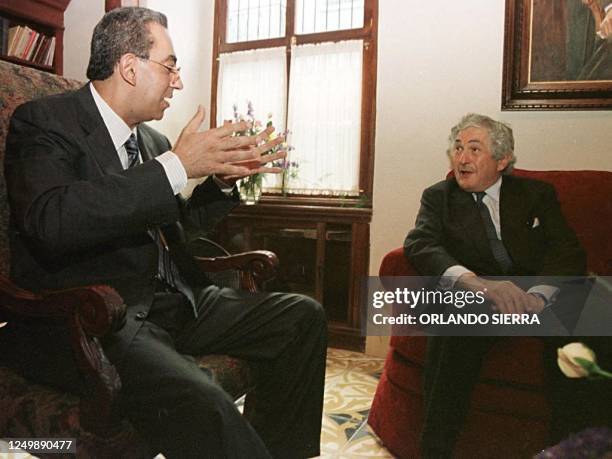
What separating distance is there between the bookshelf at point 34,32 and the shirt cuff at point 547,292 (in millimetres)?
2765

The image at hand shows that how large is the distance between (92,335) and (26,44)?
255 cm

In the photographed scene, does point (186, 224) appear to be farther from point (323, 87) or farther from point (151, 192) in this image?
point (323, 87)

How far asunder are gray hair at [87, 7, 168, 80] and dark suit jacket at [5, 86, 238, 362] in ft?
Answer: 0.23

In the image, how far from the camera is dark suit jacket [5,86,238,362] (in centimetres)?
101

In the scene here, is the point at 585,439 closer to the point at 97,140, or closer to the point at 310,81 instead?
the point at 97,140

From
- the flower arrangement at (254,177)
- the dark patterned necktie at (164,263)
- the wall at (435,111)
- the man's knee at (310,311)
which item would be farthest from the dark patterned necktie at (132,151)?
the wall at (435,111)

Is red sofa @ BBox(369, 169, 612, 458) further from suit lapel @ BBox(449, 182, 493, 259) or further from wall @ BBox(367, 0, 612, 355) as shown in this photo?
wall @ BBox(367, 0, 612, 355)

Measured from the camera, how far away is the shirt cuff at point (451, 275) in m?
1.67

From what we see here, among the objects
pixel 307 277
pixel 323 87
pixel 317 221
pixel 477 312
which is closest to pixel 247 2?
pixel 323 87

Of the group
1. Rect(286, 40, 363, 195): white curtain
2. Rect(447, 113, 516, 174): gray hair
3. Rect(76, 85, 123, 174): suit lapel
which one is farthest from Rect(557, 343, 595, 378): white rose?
Rect(286, 40, 363, 195): white curtain

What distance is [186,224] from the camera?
1.48 meters

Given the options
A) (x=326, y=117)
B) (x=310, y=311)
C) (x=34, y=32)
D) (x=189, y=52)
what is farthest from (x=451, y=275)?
(x=34, y=32)

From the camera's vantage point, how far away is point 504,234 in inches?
72.4

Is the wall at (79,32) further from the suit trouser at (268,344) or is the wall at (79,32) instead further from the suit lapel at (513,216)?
the suit lapel at (513,216)
